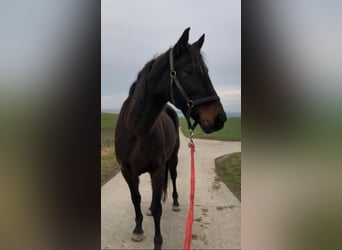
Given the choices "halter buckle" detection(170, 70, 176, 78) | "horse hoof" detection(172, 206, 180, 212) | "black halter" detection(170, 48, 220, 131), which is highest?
"halter buckle" detection(170, 70, 176, 78)

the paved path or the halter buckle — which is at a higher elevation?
the halter buckle

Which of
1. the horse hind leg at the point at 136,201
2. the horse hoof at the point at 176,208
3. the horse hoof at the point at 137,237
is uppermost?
the horse hind leg at the point at 136,201

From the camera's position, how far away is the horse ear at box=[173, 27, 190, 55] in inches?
54.8

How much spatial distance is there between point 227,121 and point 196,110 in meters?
0.26

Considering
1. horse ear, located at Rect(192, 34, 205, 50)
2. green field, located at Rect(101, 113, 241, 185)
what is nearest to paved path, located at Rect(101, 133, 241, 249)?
green field, located at Rect(101, 113, 241, 185)

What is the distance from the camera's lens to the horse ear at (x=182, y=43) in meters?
1.39

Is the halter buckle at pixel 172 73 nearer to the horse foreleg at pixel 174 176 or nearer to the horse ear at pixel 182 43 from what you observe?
the horse ear at pixel 182 43

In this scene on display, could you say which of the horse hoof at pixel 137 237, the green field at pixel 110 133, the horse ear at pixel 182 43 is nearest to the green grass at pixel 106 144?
the green field at pixel 110 133

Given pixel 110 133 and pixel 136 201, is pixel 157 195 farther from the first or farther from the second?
pixel 110 133

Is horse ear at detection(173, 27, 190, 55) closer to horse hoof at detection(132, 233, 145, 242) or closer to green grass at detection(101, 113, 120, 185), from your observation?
green grass at detection(101, 113, 120, 185)

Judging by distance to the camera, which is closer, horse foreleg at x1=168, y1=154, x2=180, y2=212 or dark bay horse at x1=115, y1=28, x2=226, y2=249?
dark bay horse at x1=115, y1=28, x2=226, y2=249

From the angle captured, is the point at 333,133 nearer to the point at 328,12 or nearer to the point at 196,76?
the point at 328,12

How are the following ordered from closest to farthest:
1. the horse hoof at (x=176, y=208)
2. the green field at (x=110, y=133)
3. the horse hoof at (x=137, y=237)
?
the green field at (x=110, y=133), the horse hoof at (x=137, y=237), the horse hoof at (x=176, y=208)

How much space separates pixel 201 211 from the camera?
8.11 ft
